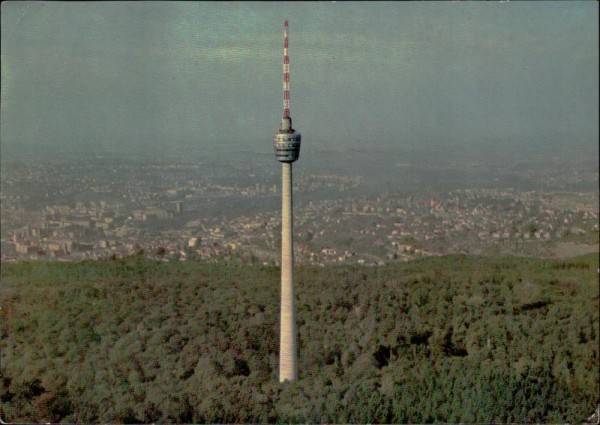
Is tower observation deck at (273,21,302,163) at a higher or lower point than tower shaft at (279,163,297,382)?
higher

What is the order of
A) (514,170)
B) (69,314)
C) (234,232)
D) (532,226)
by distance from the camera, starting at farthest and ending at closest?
(514,170), (532,226), (234,232), (69,314)

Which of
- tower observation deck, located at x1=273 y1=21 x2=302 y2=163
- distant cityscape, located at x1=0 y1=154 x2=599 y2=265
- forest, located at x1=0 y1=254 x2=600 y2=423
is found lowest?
forest, located at x1=0 y1=254 x2=600 y2=423

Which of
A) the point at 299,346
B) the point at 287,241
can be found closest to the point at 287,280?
the point at 287,241

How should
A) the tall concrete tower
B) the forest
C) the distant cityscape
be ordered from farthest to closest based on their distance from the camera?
the distant cityscape → the tall concrete tower → the forest

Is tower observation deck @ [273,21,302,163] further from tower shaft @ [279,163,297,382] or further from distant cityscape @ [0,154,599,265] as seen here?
distant cityscape @ [0,154,599,265]

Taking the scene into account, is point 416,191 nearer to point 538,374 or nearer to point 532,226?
point 532,226

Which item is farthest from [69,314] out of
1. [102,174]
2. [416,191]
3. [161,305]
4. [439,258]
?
[416,191]

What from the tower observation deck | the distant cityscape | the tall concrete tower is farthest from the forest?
the tower observation deck
